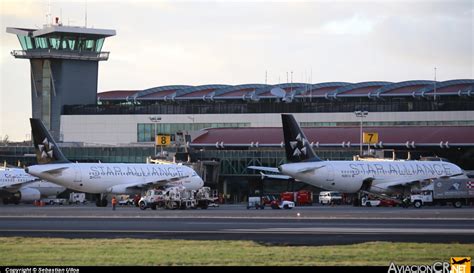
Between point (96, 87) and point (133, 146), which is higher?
point (96, 87)

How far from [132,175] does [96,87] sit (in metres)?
60.2

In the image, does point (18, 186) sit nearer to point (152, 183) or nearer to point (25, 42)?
point (152, 183)

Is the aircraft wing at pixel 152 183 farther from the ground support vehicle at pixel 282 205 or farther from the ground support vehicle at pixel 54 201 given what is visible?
the ground support vehicle at pixel 54 201

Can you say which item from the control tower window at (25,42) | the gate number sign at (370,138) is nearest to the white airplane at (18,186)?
the gate number sign at (370,138)

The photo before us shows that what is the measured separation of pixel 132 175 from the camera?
104688 mm

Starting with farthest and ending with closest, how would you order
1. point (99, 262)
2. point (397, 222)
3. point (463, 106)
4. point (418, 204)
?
point (463, 106), point (418, 204), point (397, 222), point (99, 262)

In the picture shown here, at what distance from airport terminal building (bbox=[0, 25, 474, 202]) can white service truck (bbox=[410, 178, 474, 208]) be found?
26.3 m

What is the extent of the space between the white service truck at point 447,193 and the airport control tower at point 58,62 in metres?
67.7

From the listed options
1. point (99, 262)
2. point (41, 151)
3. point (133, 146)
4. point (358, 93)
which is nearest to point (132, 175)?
point (41, 151)

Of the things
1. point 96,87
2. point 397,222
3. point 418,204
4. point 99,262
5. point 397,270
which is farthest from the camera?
point 96,87

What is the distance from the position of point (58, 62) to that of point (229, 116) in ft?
85.6

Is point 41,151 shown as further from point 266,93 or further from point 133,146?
point 266,93

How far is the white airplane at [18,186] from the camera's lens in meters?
112

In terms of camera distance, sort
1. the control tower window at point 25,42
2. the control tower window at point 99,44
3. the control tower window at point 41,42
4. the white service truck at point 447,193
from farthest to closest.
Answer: the control tower window at point 99,44 < the control tower window at point 25,42 < the control tower window at point 41,42 < the white service truck at point 447,193
